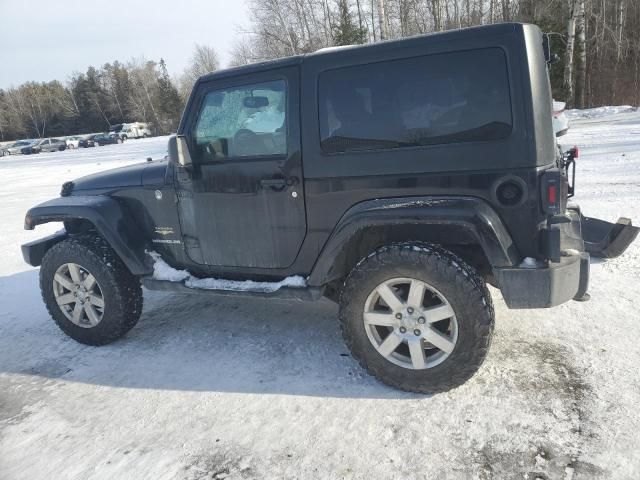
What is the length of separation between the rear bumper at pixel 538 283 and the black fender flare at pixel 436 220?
79 millimetres

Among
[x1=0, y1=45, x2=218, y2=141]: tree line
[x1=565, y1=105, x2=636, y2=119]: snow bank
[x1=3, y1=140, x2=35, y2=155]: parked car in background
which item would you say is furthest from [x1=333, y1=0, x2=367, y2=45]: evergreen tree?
[x1=0, y1=45, x2=218, y2=141]: tree line

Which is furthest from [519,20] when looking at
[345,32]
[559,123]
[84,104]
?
[84,104]

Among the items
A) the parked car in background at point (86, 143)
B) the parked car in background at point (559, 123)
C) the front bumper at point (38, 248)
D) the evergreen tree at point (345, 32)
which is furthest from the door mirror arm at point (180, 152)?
the parked car in background at point (86, 143)

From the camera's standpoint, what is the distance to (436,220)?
2.81 m

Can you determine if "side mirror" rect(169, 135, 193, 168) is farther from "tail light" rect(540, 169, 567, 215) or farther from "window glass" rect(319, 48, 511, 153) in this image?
"tail light" rect(540, 169, 567, 215)

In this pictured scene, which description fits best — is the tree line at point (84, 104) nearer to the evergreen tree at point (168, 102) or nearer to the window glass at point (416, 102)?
the evergreen tree at point (168, 102)

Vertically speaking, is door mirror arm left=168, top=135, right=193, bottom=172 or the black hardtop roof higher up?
the black hardtop roof

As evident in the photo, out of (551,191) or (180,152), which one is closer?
(551,191)

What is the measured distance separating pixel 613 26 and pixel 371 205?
101ft

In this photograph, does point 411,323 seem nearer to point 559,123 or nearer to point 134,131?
point 559,123

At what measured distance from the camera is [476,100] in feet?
9.14

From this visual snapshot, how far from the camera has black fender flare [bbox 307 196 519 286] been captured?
8.96 feet

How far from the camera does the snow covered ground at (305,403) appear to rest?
2.49 m

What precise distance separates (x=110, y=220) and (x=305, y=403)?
84.7 inches
